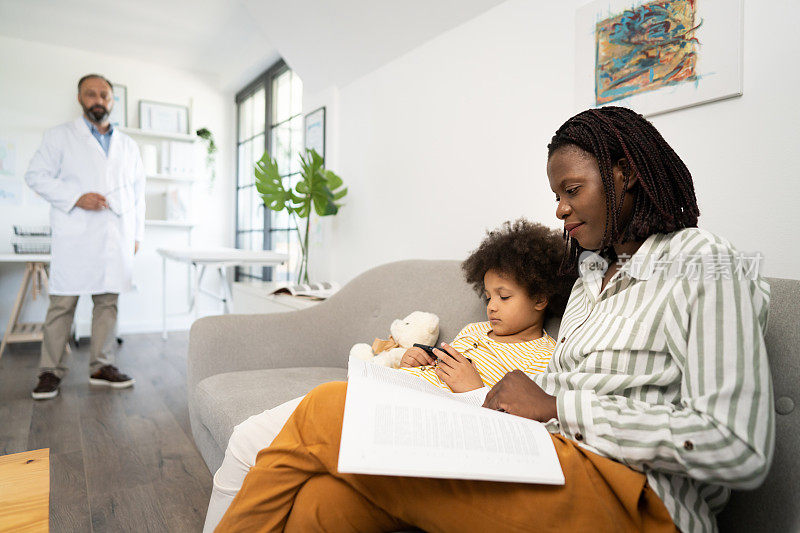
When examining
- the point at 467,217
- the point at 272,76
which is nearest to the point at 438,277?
the point at 467,217

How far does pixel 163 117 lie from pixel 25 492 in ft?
14.7

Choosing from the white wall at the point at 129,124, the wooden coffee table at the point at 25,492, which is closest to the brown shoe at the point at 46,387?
the white wall at the point at 129,124

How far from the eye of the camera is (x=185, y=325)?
4.73 metres

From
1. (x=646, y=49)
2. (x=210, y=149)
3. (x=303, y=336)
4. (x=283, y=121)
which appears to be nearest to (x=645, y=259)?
(x=646, y=49)

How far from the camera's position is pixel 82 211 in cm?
274

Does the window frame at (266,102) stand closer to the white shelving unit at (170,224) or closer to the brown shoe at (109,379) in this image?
the white shelving unit at (170,224)

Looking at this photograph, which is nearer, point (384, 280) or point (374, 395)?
point (374, 395)

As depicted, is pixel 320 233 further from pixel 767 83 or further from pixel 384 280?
pixel 767 83

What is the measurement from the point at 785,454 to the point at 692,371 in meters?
0.26

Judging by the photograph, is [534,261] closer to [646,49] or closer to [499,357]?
[499,357]

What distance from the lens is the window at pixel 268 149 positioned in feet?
12.9

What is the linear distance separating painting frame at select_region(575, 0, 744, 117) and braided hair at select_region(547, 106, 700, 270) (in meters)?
0.48

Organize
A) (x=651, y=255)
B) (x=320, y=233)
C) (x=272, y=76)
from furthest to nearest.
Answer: (x=272, y=76) < (x=320, y=233) < (x=651, y=255)

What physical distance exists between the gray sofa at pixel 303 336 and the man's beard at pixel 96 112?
1.76 metres
